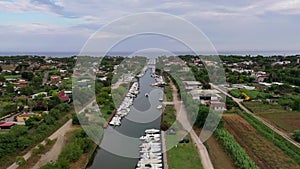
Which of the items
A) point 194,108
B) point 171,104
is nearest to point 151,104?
point 171,104

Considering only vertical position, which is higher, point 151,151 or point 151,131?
point 151,131

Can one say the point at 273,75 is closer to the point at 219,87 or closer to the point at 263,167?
the point at 219,87

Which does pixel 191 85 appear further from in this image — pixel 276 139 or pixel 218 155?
pixel 218 155

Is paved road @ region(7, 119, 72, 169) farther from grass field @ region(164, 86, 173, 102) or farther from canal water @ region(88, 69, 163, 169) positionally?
grass field @ region(164, 86, 173, 102)

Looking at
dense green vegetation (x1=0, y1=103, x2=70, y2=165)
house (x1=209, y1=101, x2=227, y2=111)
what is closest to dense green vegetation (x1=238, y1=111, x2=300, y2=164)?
house (x1=209, y1=101, x2=227, y2=111)

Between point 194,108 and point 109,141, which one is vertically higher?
point 194,108

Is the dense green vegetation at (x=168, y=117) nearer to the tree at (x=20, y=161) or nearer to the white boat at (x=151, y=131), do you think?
the white boat at (x=151, y=131)

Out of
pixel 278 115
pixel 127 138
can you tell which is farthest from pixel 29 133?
pixel 278 115
